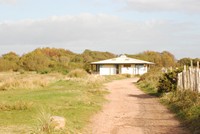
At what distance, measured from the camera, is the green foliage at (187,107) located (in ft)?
40.9

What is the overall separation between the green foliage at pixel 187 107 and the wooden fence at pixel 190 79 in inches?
19.3

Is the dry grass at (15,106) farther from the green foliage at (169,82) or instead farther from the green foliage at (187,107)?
the green foliage at (169,82)

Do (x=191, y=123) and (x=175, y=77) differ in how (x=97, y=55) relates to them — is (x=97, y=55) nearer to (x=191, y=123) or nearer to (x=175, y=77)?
(x=175, y=77)

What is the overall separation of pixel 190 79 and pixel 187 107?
4141 millimetres

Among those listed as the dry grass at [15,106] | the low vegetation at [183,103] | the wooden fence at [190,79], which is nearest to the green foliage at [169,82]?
the low vegetation at [183,103]

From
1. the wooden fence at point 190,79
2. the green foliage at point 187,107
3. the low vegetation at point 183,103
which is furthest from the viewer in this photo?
the wooden fence at point 190,79

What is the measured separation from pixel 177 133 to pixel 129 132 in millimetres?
1442

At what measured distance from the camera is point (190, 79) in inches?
757

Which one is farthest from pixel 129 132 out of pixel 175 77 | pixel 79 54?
pixel 79 54

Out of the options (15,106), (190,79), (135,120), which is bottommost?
(135,120)

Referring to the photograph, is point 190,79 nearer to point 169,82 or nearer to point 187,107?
point 169,82

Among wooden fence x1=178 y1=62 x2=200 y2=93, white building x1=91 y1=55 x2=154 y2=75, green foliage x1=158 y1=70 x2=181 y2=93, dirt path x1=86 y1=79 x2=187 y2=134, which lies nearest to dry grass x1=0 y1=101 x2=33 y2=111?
dirt path x1=86 y1=79 x2=187 y2=134

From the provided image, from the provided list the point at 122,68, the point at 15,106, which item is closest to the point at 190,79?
the point at 15,106

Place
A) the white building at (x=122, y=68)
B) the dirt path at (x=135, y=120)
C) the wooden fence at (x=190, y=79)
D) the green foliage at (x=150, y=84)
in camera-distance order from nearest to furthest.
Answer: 1. the dirt path at (x=135, y=120)
2. the wooden fence at (x=190, y=79)
3. the green foliage at (x=150, y=84)
4. the white building at (x=122, y=68)
